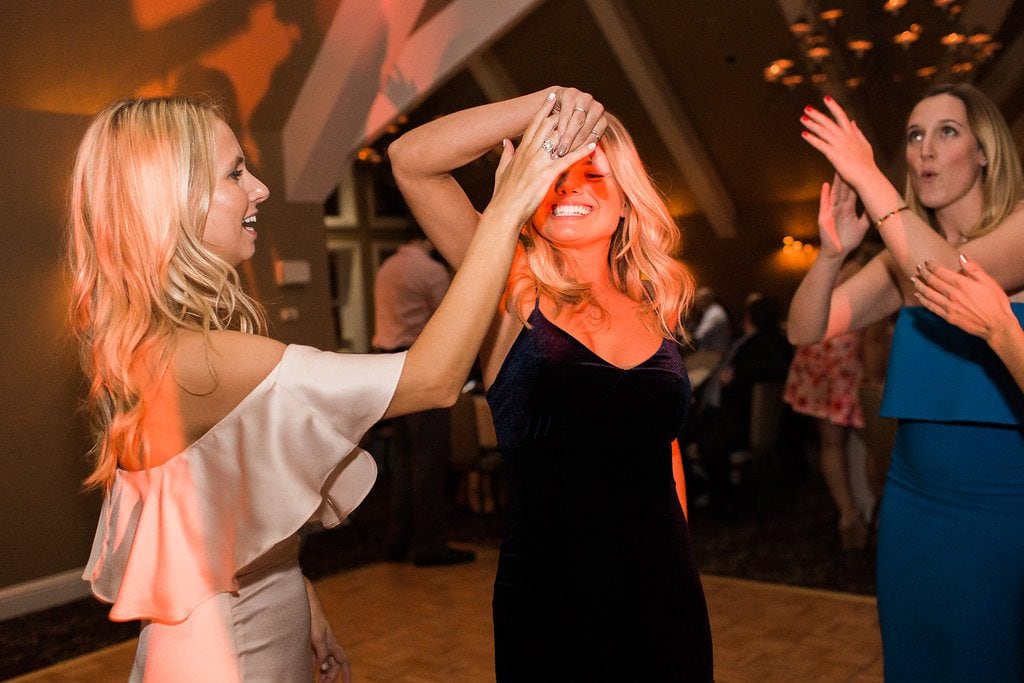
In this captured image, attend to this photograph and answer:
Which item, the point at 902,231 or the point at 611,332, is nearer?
the point at 611,332

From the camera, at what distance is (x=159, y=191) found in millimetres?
1239

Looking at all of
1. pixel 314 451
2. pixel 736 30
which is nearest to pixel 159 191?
pixel 314 451

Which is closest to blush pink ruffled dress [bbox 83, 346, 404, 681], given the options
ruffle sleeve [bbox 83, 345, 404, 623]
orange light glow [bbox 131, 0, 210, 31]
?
ruffle sleeve [bbox 83, 345, 404, 623]

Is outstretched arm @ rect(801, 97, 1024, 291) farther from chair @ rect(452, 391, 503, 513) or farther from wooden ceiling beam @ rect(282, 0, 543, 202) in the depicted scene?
chair @ rect(452, 391, 503, 513)

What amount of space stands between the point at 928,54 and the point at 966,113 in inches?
333

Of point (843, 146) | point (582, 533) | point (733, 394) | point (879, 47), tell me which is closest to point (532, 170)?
point (582, 533)

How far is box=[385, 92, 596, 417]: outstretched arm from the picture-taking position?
1189 millimetres

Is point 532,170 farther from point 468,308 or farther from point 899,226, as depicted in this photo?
point 899,226

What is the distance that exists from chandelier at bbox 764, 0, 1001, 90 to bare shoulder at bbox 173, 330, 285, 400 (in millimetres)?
7856

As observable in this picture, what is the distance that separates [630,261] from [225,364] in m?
0.98

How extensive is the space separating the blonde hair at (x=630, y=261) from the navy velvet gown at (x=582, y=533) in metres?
0.10

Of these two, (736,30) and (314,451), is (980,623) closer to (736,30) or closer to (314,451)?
(314,451)

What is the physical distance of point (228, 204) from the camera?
134 centimetres

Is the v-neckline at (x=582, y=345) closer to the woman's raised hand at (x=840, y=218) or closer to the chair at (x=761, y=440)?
the woman's raised hand at (x=840, y=218)
